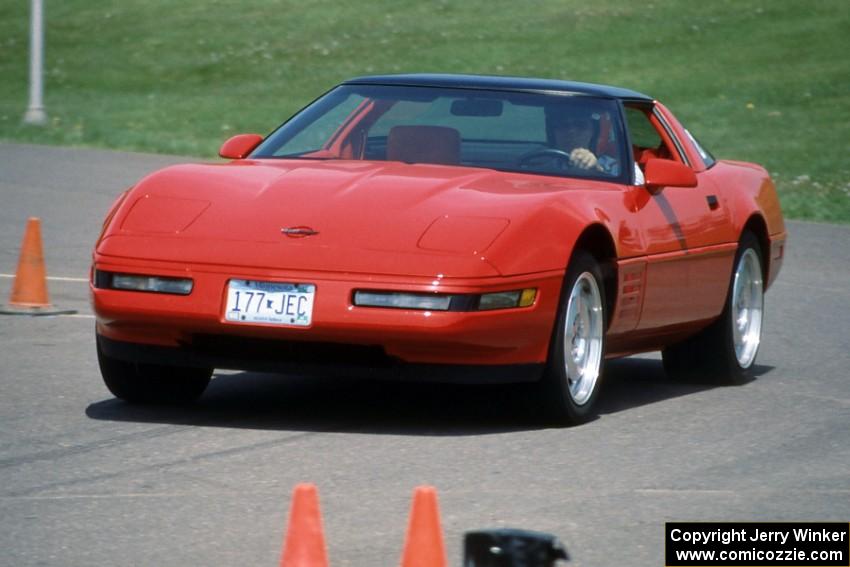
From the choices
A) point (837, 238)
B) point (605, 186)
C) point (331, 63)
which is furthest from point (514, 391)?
point (331, 63)

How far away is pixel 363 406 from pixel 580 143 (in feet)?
5.21

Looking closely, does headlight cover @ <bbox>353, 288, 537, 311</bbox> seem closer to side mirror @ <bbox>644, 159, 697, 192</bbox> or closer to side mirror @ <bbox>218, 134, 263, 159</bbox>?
side mirror @ <bbox>644, 159, 697, 192</bbox>

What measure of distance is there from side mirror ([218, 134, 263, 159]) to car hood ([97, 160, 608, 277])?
0.75m

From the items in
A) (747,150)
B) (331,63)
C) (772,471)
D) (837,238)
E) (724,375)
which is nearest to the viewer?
(772,471)

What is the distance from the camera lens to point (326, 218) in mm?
7246

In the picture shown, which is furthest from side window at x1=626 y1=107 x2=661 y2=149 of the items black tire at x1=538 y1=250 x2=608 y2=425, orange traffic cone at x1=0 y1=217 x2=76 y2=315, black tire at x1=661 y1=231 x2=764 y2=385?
orange traffic cone at x1=0 y1=217 x2=76 y2=315

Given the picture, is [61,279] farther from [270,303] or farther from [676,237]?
[270,303]

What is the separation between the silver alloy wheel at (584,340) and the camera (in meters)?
7.60

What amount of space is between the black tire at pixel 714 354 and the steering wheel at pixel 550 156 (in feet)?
4.43

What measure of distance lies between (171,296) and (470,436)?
1.29m

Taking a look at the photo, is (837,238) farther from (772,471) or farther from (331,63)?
(331,63)

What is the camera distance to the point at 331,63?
36.7 metres

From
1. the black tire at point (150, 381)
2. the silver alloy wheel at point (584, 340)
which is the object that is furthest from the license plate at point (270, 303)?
the silver alloy wheel at point (584, 340)

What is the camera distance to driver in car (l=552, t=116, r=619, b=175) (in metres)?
8.38
